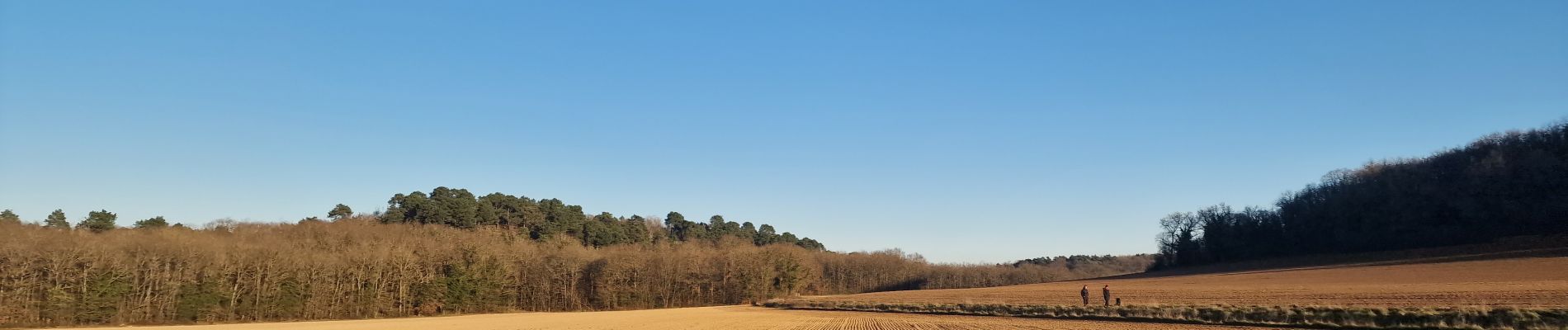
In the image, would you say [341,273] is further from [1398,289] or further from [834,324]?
[1398,289]

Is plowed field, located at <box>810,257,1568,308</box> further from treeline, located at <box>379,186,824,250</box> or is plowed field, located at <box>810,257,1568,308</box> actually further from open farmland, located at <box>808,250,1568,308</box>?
treeline, located at <box>379,186,824,250</box>

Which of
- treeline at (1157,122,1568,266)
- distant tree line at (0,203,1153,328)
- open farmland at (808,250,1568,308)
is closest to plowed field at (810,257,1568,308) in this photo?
open farmland at (808,250,1568,308)

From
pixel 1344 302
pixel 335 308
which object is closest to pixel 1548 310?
pixel 1344 302

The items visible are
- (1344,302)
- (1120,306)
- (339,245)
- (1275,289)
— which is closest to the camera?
(1344,302)

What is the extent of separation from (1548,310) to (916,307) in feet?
106

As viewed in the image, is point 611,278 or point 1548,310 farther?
point 611,278

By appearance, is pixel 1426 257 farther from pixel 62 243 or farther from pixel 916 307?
pixel 62 243

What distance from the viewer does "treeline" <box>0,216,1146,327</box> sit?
170 ft

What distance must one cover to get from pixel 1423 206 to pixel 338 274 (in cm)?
11094

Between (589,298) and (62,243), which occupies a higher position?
(62,243)

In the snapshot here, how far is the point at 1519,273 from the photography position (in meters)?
50.1

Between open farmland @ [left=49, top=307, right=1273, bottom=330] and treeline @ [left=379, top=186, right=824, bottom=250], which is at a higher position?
treeline @ [left=379, top=186, right=824, bottom=250]

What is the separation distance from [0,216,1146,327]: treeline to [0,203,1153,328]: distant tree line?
0.33 feet

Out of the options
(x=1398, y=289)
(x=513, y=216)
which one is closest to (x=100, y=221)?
(x=513, y=216)
